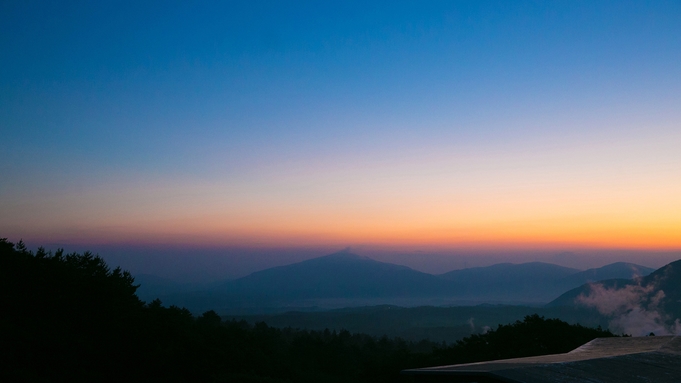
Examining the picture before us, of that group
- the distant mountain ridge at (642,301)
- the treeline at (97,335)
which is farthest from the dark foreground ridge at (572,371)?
the distant mountain ridge at (642,301)

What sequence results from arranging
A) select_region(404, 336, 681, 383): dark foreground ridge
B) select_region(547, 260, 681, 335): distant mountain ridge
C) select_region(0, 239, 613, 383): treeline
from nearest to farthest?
select_region(404, 336, 681, 383): dark foreground ridge < select_region(0, 239, 613, 383): treeline < select_region(547, 260, 681, 335): distant mountain ridge

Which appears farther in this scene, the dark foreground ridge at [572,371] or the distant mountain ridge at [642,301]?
the distant mountain ridge at [642,301]

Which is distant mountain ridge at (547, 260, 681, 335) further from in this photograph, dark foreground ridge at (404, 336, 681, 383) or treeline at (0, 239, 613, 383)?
dark foreground ridge at (404, 336, 681, 383)

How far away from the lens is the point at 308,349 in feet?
178

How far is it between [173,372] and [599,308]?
582 ft

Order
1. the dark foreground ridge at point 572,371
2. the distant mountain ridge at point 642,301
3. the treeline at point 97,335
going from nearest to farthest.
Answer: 1. the dark foreground ridge at point 572,371
2. the treeline at point 97,335
3. the distant mountain ridge at point 642,301

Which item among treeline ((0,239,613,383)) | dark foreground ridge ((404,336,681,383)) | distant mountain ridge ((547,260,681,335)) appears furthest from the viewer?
distant mountain ridge ((547,260,681,335))

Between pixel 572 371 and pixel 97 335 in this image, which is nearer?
pixel 572 371

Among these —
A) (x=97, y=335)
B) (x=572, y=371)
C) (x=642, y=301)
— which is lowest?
(x=642, y=301)

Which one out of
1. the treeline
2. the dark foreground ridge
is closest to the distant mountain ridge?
the treeline

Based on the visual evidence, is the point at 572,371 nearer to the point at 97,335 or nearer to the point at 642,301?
A: the point at 97,335

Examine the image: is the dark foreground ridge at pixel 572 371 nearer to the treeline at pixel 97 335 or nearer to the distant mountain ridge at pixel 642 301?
the treeline at pixel 97 335

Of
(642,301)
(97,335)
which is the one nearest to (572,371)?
(97,335)

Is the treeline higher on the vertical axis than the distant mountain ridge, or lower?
higher
